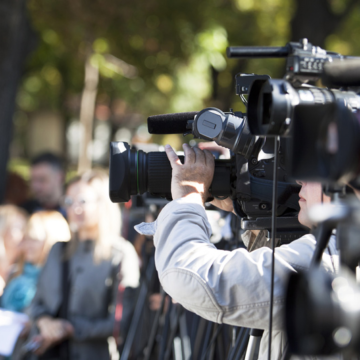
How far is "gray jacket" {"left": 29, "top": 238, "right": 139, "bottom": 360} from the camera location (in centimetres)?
321

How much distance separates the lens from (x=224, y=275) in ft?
4.75

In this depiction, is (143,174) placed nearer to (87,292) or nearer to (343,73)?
(343,73)

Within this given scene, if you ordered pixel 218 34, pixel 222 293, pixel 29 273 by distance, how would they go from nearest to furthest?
pixel 222 293, pixel 29 273, pixel 218 34

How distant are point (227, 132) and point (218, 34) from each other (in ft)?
21.5

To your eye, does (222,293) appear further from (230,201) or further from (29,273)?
(29,273)

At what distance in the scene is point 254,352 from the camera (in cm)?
171

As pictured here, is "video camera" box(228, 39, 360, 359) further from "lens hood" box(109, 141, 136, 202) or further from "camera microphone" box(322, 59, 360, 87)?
"lens hood" box(109, 141, 136, 202)

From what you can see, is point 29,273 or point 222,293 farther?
point 29,273

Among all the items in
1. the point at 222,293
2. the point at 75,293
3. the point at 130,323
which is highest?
the point at 222,293

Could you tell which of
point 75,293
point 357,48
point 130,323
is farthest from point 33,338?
point 357,48

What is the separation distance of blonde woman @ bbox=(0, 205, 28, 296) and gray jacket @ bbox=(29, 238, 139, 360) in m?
0.66

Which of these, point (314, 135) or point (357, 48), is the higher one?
point (357, 48)

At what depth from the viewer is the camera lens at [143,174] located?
1.80 m

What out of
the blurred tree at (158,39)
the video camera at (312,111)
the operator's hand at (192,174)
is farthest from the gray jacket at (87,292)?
the blurred tree at (158,39)
